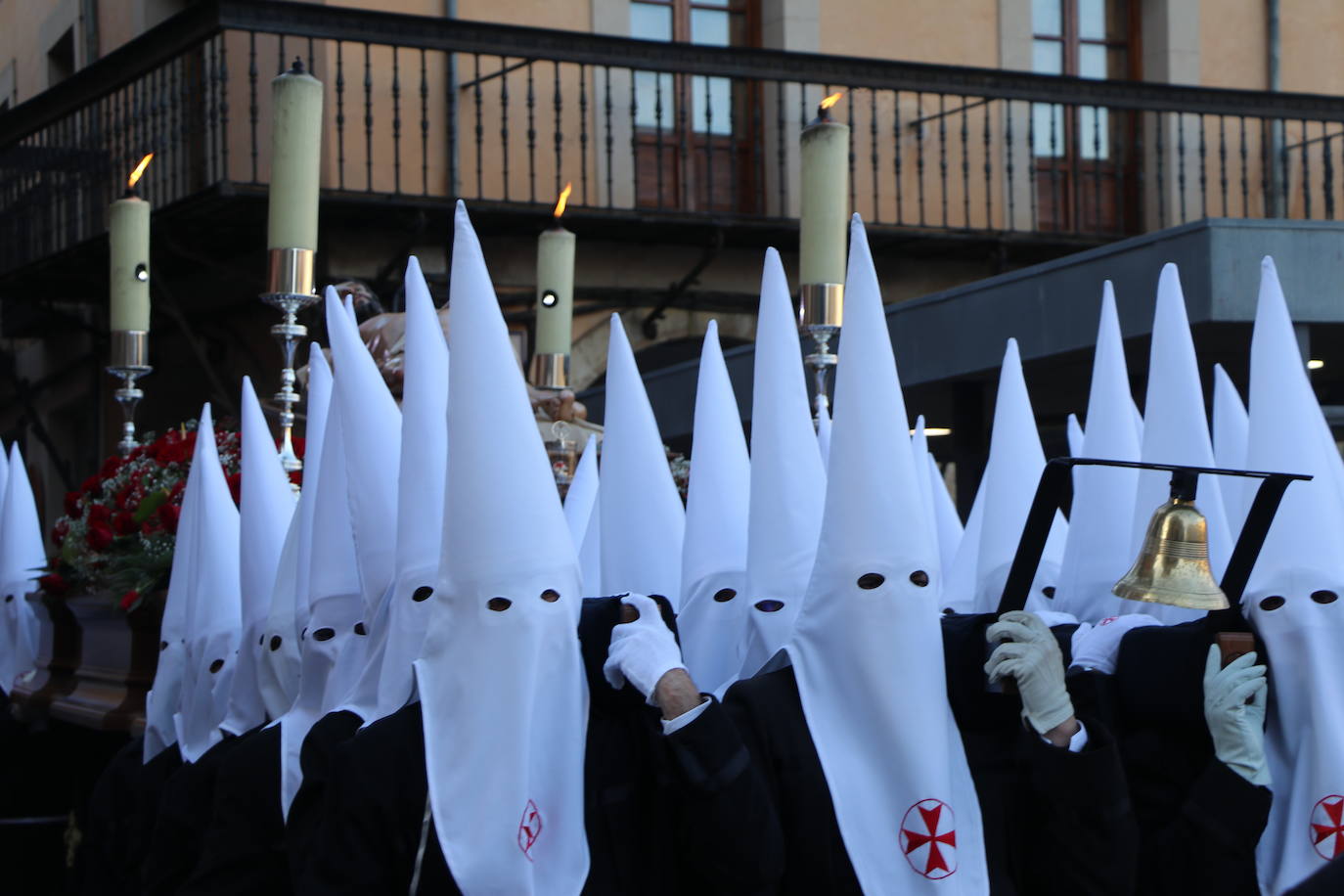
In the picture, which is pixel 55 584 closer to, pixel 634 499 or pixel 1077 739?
pixel 634 499

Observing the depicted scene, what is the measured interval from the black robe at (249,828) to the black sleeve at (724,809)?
1092mm

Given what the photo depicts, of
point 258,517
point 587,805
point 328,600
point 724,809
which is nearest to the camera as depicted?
point 724,809

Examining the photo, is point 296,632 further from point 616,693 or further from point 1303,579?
point 1303,579

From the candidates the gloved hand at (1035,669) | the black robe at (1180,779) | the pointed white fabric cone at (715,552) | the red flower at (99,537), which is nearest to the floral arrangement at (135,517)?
the red flower at (99,537)

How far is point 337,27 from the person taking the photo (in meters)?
10.8

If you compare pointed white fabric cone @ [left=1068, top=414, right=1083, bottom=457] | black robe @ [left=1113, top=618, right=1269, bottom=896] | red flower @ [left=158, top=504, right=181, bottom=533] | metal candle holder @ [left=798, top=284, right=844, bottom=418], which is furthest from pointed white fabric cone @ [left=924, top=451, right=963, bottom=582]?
red flower @ [left=158, top=504, right=181, bottom=533]

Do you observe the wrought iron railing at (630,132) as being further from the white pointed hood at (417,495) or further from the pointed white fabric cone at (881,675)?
the pointed white fabric cone at (881,675)

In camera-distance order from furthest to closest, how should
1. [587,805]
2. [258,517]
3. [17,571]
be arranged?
[17,571]
[258,517]
[587,805]

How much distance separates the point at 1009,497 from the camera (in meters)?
4.94

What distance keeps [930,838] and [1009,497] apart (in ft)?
5.17

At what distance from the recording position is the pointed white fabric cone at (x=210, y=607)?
4762 mm

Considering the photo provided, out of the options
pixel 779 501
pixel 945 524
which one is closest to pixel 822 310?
pixel 779 501

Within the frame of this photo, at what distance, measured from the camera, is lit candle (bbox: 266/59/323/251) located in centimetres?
496

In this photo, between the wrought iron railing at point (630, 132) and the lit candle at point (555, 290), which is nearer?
the lit candle at point (555, 290)
